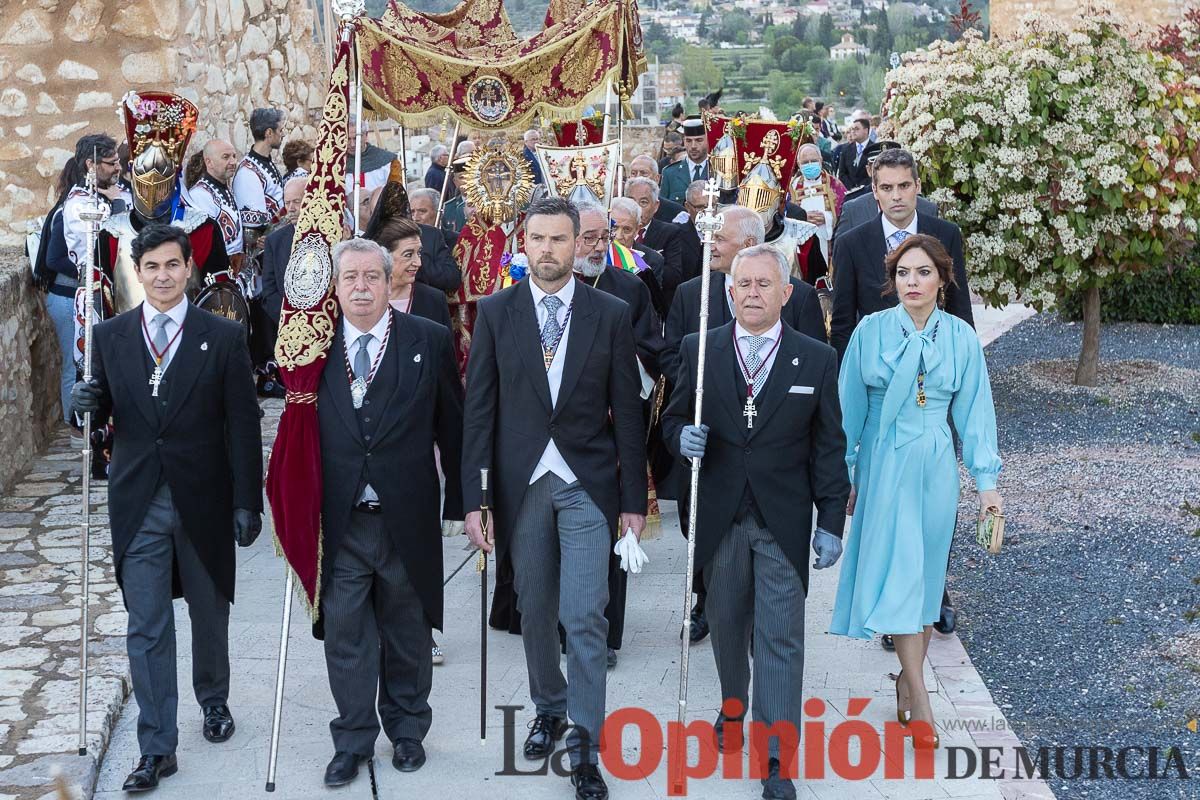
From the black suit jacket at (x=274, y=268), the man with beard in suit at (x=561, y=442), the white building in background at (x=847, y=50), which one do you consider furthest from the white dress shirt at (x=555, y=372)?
the white building in background at (x=847, y=50)

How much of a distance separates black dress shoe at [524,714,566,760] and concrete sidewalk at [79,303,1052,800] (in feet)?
0.23

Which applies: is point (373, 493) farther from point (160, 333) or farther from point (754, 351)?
point (754, 351)

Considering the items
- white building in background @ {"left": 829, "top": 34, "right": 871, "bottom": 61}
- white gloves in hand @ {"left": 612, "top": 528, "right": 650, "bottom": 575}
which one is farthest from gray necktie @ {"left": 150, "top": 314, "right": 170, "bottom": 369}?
white building in background @ {"left": 829, "top": 34, "right": 871, "bottom": 61}

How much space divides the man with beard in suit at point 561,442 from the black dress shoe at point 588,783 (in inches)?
1.6

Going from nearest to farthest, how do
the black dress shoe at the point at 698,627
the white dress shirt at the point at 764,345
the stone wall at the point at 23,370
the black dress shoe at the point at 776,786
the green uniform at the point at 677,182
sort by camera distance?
the black dress shoe at the point at 776,786 → the white dress shirt at the point at 764,345 → the black dress shoe at the point at 698,627 → the stone wall at the point at 23,370 → the green uniform at the point at 677,182

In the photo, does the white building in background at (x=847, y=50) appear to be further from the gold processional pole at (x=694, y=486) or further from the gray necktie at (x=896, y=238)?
the gold processional pole at (x=694, y=486)

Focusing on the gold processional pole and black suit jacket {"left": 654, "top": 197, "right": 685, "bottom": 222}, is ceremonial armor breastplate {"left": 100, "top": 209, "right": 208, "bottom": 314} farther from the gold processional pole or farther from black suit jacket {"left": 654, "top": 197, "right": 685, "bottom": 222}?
the gold processional pole

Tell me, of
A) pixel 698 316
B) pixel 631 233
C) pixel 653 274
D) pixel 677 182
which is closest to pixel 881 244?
pixel 698 316

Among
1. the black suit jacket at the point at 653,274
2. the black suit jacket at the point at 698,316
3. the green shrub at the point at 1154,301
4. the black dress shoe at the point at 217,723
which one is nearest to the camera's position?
the black dress shoe at the point at 217,723

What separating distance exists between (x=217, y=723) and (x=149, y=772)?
0.47m

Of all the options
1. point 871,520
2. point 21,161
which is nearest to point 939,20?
point 21,161

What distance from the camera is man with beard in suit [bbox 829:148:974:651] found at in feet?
23.1

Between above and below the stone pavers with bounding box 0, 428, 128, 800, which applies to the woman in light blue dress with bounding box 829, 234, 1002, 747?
above

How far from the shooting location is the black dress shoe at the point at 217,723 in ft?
19.2
